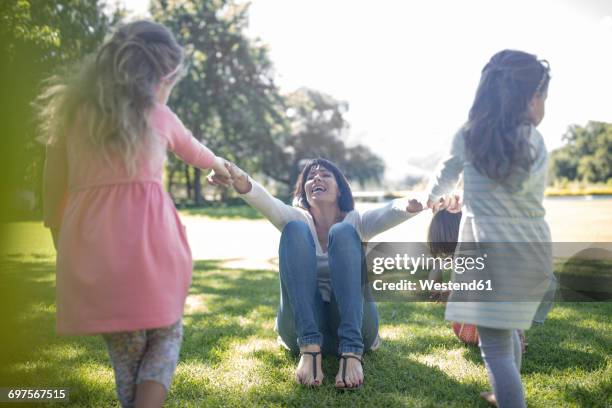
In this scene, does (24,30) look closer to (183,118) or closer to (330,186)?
(330,186)

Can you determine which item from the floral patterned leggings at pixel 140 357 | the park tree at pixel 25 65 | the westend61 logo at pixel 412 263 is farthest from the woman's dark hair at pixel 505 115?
the park tree at pixel 25 65

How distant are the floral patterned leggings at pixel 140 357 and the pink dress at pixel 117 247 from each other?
0.48 feet

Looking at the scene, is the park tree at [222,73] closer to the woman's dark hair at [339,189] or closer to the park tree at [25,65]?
the park tree at [25,65]

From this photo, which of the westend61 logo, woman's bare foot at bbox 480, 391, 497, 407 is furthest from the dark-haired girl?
woman's bare foot at bbox 480, 391, 497, 407

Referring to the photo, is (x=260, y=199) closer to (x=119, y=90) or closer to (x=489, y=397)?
(x=119, y=90)

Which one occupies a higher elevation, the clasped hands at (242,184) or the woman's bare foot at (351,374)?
the clasped hands at (242,184)

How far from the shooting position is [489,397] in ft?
7.55

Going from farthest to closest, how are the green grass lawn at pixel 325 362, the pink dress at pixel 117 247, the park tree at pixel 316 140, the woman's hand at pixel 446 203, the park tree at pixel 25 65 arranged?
the park tree at pixel 316 140
the park tree at pixel 25 65
the green grass lawn at pixel 325 362
the woman's hand at pixel 446 203
the pink dress at pixel 117 247

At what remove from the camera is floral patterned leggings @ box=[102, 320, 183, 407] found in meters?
1.78

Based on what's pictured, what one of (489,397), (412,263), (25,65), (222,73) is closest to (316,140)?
(222,73)

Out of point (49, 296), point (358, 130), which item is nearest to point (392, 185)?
point (358, 130)

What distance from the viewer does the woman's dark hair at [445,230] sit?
459 centimetres

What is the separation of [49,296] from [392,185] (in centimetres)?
5841

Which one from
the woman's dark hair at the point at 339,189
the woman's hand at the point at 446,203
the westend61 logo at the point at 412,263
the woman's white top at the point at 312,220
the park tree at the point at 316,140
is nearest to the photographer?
the woman's hand at the point at 446,203
